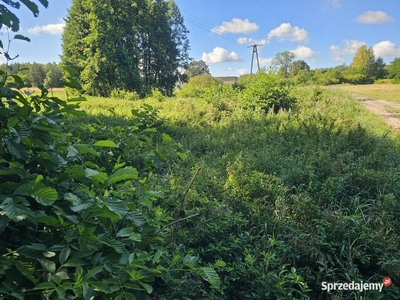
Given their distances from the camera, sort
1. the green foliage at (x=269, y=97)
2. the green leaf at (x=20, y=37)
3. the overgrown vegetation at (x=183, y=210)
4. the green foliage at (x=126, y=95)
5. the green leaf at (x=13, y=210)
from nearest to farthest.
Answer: the green leaf at (x=13, y=210)
the overgrown vegetation at (x=183, y=210)
the green leaf at (x=20, y=37)
the green foliage at (x=269, y=97)
the green foliage at (x=126, y=95)

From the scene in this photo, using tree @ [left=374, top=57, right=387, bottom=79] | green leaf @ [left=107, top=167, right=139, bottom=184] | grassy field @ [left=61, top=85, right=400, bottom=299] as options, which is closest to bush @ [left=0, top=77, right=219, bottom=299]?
green leaf @ [left=107, top=167, right=139, bottom=184]

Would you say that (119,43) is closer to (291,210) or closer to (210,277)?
(291,210)

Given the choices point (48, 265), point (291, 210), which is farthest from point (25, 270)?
point (291, 210)

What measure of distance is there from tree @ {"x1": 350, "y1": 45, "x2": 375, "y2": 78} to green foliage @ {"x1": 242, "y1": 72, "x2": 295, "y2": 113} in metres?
35.4

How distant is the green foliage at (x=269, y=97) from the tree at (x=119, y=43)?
47.3ft

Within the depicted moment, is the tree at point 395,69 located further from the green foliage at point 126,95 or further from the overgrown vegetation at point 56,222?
the overgrown vegetation at point 56,222

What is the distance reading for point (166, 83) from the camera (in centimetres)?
2984

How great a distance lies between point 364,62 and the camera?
4300 centimetres

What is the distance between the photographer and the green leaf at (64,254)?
881mm

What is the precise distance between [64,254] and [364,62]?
52.0 metres

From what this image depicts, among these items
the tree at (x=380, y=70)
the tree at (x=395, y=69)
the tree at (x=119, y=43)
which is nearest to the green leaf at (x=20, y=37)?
the tree at (x=119, y=43)

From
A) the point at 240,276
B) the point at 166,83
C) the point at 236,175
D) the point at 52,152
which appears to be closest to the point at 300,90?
the point at 236,175

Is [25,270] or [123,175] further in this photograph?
[123,175]

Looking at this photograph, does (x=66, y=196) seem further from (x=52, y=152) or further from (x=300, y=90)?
(x=300, y=90)
